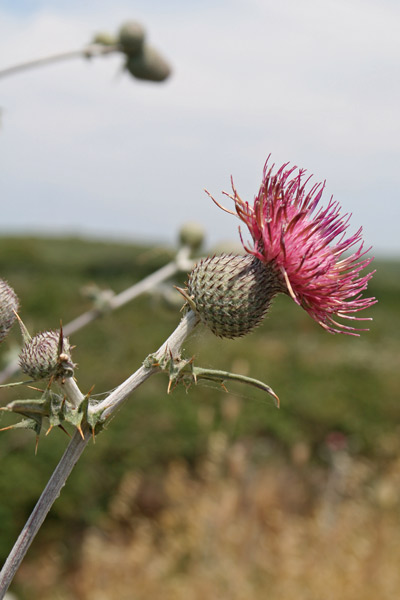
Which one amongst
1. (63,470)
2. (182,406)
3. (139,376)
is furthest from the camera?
(182,406)

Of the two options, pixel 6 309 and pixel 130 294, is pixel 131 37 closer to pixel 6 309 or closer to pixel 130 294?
pixel 130 294

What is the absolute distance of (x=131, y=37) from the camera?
5.72 m

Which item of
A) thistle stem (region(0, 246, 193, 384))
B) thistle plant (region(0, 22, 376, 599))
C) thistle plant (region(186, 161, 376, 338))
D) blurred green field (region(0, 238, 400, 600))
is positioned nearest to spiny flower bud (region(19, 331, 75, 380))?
thistle plant (region(0, 22, 376, 599))

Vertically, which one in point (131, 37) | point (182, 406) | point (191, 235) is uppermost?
point (131, 37)

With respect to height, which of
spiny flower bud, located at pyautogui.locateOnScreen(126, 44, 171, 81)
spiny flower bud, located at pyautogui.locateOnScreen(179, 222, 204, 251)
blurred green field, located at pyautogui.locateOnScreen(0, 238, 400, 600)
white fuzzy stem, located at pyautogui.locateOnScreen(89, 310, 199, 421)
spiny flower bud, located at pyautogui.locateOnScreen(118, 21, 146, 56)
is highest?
white fuzzy stem, located at pyautogui.locateOnScreen(89, 310, 199, 421)

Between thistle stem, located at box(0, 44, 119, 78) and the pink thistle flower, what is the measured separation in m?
2.61

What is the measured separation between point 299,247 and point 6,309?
101 centimetres

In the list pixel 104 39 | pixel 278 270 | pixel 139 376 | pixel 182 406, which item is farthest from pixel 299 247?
pixel 182 406

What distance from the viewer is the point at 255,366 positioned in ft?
58.3

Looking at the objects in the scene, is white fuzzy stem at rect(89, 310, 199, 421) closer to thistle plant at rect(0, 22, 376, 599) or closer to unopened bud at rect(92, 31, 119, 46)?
thistle plant at rect(0, 22, 376, 599)

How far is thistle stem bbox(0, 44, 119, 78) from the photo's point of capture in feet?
13.8

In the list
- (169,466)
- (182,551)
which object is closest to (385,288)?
(169,466)

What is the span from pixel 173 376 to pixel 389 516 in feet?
34.9

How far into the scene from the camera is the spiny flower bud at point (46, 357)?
1805mm
